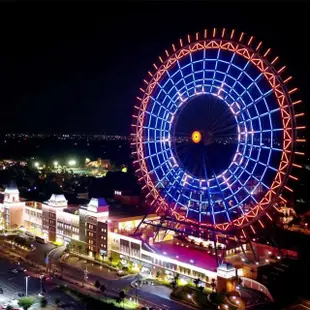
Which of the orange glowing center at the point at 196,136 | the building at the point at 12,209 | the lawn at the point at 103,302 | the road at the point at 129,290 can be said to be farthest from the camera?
the building at the point at 12,209

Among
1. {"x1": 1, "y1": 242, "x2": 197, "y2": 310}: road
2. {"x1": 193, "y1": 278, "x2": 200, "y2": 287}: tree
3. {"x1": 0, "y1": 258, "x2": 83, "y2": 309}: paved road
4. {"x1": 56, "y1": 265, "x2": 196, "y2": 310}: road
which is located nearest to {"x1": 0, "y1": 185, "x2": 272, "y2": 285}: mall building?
{"x1": 193, "y1": 278, "x2": 200, "y2": 287}: tree

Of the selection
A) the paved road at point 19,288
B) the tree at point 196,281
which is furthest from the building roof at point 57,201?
the tree at point 196,281

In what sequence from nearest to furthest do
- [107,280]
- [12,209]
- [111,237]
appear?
[107,280] → [111,237] → [12,209]

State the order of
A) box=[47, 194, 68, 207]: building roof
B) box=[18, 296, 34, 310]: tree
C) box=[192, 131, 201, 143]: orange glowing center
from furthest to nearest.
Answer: box=[47, 194, 68, 207]: building roof → box=[192, 131, 201, 143]: orange glowing center → box=[18, 296, 34, 310]: tree

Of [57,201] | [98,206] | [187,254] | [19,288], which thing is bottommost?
[19,288]

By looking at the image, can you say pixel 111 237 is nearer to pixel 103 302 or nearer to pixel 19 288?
pixel 19 288

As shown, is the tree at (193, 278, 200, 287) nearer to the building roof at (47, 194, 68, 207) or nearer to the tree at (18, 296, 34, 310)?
the tree at (18, 296, 34, 310)

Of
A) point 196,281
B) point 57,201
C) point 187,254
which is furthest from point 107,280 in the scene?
point 57,201

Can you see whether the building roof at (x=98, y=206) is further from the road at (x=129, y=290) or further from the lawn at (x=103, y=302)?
the lawn at (x=103, y=302)

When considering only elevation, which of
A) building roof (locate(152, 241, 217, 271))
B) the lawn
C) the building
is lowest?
the lawn
